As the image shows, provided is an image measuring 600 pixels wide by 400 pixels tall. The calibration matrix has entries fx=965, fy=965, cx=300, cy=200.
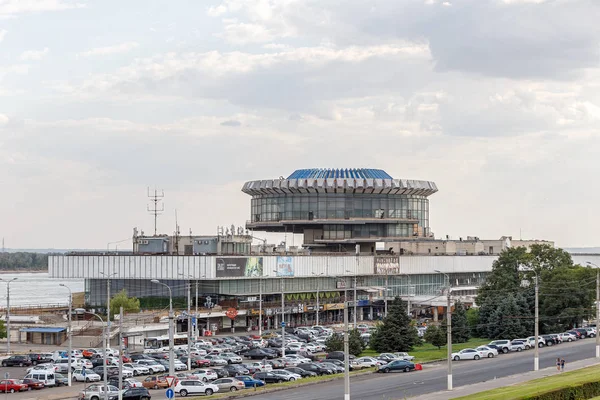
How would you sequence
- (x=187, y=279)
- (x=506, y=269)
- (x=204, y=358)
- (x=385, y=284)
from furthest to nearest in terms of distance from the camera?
(x=385, y=284), (x=187, y=279), (x=506, y=269), (x=204, y=358)

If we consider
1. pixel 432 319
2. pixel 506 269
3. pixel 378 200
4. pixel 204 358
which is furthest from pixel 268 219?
pixel 204 358

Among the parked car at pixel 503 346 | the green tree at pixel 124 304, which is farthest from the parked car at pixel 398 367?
the green tree at pixel 124 304

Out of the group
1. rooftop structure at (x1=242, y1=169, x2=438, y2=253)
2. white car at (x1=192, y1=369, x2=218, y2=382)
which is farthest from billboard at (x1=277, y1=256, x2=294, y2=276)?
white car at (x1=192, y1=369, x2=218, y2=382)

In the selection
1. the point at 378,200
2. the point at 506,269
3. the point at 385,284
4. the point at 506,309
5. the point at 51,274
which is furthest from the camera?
the point at 378,200

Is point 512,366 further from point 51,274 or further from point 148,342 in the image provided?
point 51,274

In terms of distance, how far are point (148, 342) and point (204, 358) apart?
1803cm

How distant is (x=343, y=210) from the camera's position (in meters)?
165

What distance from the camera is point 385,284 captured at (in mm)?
152500

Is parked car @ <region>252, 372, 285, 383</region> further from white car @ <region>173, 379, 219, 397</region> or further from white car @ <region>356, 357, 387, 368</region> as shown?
white car @ <region>356, 357, 387, 368</region>

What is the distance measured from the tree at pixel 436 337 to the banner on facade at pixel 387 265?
57.8 meters

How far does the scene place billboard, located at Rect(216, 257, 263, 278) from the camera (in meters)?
124

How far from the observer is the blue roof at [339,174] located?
166125mm

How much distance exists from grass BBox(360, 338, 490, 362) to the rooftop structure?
216 feet

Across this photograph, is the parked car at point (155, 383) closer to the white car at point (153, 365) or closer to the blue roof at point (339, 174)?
the white car at point (153, 365)
